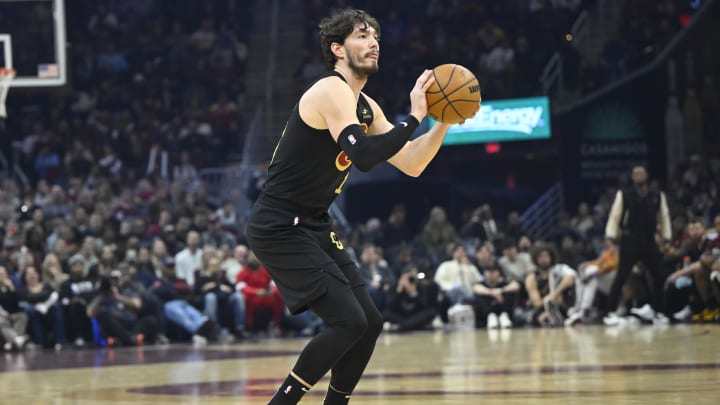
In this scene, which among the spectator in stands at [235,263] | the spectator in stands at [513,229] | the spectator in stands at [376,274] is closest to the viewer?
the spectator in stands at [376,274]

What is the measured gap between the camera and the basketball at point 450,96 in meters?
6.00

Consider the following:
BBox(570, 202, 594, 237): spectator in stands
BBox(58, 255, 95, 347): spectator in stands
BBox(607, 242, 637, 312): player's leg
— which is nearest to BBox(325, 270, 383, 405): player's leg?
BBox(607, 242, 637, 312): player's leg

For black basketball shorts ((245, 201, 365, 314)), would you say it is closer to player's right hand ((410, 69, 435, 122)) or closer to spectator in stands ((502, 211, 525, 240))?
player's right hand ((410, 69, 435, 122))

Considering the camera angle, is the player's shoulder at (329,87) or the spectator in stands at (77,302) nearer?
the player's shoulder at (329,87)

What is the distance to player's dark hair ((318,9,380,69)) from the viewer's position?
5914 mm

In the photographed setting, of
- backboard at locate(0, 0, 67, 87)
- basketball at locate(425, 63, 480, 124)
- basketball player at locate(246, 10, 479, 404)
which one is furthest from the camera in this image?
backboard at locate(0, 0, 67, 87)

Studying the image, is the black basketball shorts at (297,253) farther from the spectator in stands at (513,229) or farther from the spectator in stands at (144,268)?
the spectator in stands at (513,229)

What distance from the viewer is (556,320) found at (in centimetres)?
1778

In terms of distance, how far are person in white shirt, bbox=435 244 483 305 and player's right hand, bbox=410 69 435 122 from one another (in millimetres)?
12695

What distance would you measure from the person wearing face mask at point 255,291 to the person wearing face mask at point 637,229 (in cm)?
500

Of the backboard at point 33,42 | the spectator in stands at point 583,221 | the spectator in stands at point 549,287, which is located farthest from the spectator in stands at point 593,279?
the backboard at point 33,42

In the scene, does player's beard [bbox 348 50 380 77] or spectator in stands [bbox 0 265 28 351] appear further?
spectator in stands [bbox 0 265 28 351]

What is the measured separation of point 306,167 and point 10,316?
12.1 metres

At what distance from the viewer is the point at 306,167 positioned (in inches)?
231
